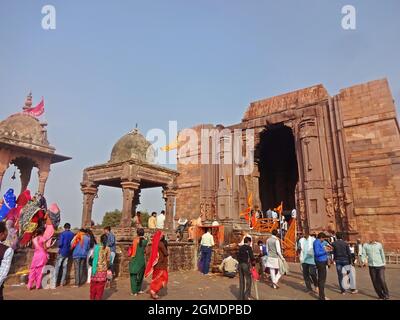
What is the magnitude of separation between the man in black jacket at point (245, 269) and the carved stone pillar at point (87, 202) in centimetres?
742

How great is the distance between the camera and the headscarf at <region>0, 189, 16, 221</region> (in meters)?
9.03

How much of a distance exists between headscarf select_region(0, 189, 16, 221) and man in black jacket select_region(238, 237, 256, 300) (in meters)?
7.59

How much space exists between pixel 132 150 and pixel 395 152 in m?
14.8

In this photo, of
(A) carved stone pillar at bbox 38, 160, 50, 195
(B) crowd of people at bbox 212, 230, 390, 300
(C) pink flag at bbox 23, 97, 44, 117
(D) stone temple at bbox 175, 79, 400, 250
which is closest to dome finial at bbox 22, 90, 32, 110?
(C) pink flag at bbox 23, 97, 44, 117

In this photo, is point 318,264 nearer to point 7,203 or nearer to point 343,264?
point 343,264

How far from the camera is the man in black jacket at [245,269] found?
20.6 ft

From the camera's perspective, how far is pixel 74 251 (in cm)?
741

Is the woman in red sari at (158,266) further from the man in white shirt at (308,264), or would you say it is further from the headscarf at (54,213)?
the headscarf at (54,213)

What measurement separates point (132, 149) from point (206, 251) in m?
4.91

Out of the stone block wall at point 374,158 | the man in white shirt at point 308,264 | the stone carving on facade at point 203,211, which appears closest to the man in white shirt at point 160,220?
the man in white shirt at point 308,264

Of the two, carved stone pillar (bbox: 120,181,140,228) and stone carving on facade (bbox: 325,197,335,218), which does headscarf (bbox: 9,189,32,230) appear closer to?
carved stone pillar (bbox: 120,181,140,228)

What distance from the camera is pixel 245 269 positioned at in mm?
6359
